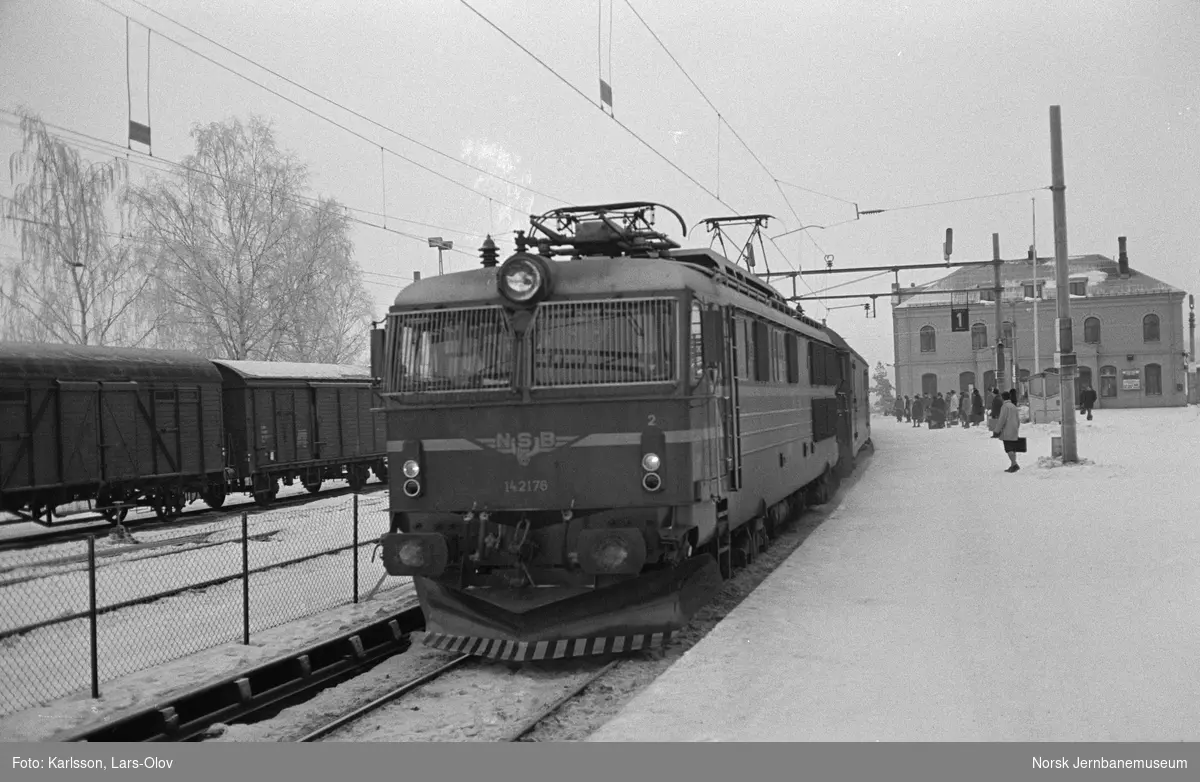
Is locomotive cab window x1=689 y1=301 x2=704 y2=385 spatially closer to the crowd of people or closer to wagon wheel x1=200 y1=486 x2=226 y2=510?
the crowd of people

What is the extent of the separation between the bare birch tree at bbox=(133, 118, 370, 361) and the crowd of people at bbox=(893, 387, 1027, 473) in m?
21.0

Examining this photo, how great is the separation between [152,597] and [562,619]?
4862 millimetres

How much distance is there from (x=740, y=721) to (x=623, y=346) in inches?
132

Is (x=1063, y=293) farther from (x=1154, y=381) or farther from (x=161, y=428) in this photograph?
(x=1154, y=381)

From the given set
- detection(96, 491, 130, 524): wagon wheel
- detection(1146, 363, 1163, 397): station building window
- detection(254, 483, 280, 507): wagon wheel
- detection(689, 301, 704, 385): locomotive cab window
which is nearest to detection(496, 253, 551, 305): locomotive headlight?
detection(689, 301, 704, 385): locomotive cab window

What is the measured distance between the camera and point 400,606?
10.9m

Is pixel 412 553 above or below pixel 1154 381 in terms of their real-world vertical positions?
below

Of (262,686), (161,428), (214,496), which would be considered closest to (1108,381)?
(214,496)

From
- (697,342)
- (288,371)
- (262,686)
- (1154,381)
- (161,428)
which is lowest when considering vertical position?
(262,686)

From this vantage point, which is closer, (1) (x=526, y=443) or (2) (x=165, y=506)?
(1) (x=526, y=443)

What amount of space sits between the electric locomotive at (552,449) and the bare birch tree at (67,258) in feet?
74.4

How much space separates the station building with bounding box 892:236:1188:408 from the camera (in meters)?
54.2

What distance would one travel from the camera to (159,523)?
1873 cm
